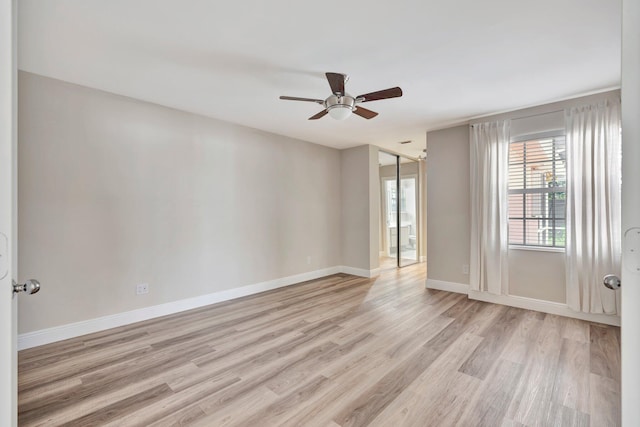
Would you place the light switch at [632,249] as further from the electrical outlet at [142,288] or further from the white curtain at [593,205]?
the electrical outlet at [142,288]

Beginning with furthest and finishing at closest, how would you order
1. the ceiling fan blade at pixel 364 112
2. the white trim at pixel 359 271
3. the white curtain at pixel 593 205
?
the white trim at pixel 359 271 → the white curtain at pixel 593 205 → the ceiling fan blade at pixel 364 112

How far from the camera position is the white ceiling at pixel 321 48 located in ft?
6.03

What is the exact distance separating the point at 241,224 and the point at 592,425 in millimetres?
3822

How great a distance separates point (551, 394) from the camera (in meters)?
1.94

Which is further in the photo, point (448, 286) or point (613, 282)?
point (448, 286)

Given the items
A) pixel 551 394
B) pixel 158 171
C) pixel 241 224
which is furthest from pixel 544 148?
pixel 158 171

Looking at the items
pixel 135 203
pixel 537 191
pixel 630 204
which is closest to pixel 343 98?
pixel 630 204

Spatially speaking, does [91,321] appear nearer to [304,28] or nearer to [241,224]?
[241,224]

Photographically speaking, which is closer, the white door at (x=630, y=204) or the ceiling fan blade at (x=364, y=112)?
the white door at (x=630, y=204)

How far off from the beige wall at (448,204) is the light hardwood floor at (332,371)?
3.24ft

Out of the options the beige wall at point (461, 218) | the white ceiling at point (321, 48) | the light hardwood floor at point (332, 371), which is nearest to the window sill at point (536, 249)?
the beige wall at point (461, 218)

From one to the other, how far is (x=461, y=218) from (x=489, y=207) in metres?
0.50

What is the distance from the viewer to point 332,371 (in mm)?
2215

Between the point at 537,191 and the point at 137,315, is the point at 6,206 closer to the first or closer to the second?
the point at 137,315
